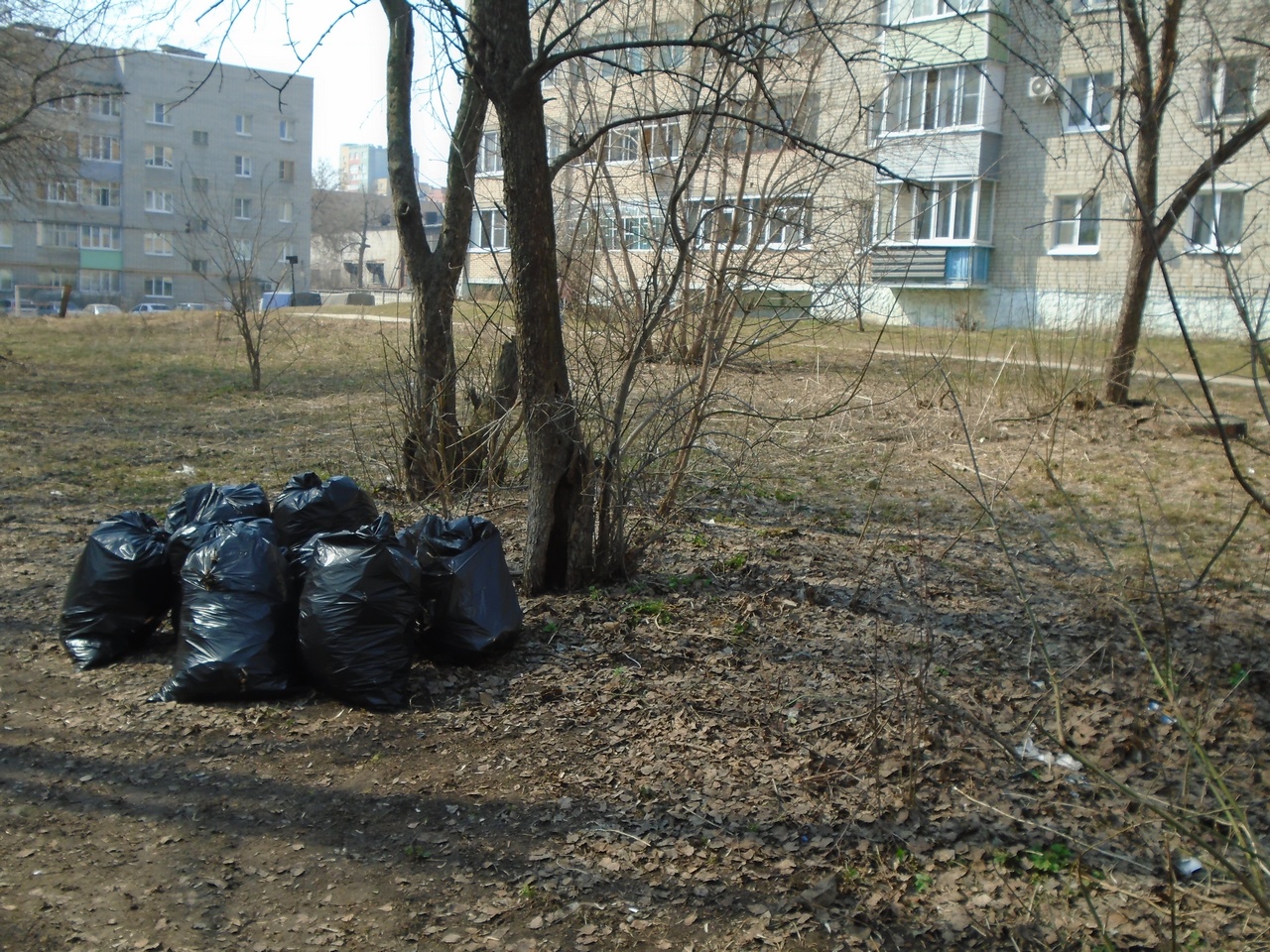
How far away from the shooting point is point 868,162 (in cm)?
413

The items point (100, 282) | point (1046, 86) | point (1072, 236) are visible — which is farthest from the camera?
point (100, 282)

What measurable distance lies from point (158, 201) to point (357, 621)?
59.8 metres

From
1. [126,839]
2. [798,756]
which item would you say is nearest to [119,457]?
[126,839]

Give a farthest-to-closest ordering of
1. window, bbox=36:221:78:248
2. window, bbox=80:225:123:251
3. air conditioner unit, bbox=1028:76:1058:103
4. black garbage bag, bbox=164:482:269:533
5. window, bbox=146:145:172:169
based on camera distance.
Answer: window, bbox=80:225:123:251 < window, bbox=36:221:78:248 < window, bbox=146:145:172:169 < black garbage bag, bbox=164:482:269:533 < air conditioner unit, bbox=1028:76:1058:103

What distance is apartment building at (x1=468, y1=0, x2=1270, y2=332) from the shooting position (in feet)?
16.9

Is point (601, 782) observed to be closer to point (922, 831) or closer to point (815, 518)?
point (922, 831)

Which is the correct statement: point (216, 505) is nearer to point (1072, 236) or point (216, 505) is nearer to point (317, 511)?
point (317, 511)

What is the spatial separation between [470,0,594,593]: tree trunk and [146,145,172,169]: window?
57112 millimetres

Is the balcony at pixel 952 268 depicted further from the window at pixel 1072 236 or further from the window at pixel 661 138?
the window at pixel 661 138

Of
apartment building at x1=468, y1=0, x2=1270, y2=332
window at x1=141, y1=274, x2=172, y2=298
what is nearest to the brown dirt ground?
apartment building at x1=468, y1=0, x2=1270, y2=332

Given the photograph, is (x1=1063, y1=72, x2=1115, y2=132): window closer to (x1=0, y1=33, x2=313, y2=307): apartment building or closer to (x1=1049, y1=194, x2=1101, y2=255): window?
(x1=1049, y1=194, x2=1101, y2=255): window

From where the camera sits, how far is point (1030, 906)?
9.61 feet

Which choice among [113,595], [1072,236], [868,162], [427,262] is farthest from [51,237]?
[868,162]

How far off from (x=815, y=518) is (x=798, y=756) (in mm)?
3558
